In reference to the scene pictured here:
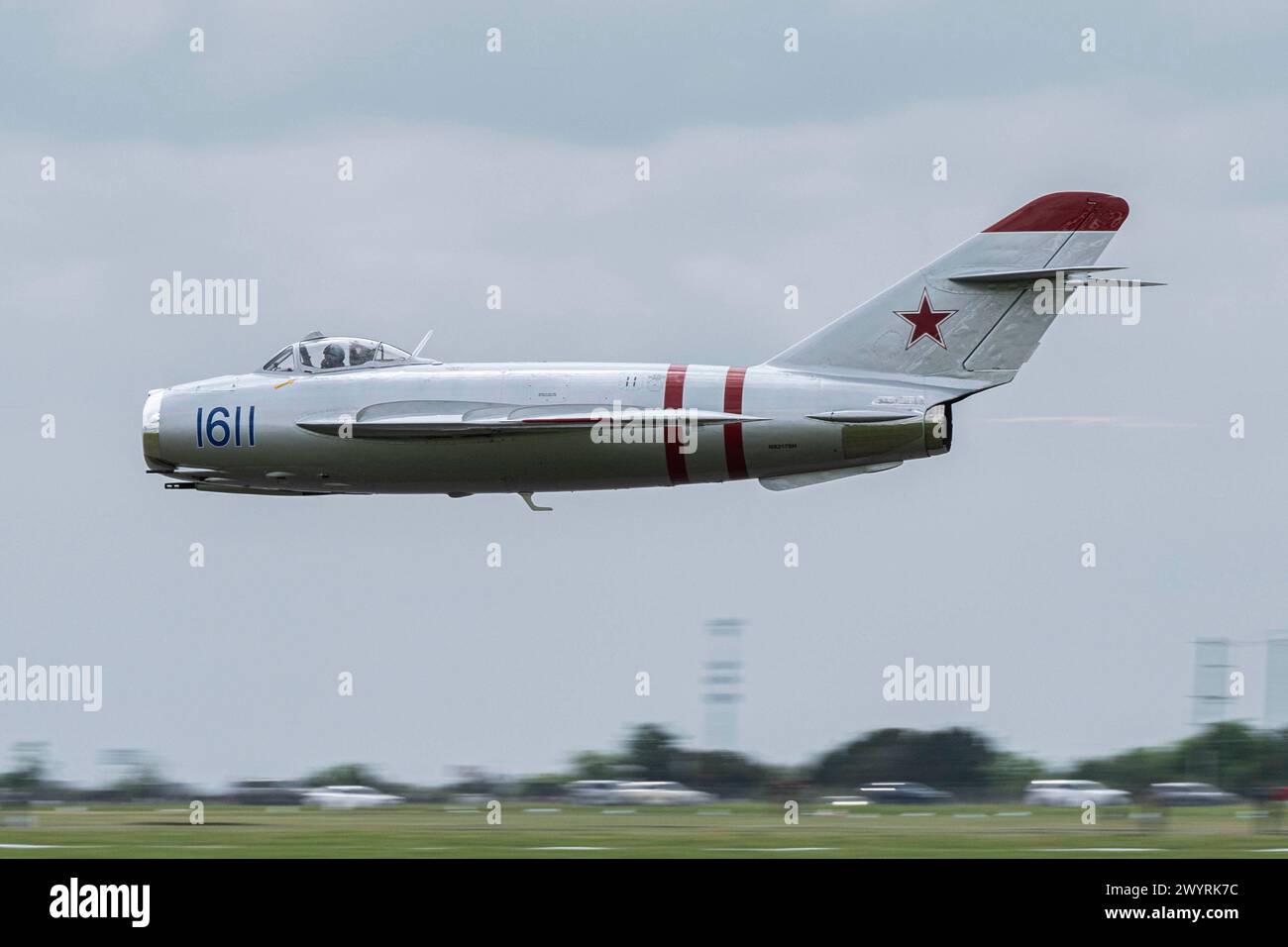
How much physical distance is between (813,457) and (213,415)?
1044cm

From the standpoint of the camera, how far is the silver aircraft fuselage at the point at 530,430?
31.6m

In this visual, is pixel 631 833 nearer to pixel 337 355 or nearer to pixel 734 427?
pixel 734 427

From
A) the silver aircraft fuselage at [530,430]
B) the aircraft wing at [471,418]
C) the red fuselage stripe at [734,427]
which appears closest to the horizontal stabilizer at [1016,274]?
the silver aircraft fuselage at [530,430]

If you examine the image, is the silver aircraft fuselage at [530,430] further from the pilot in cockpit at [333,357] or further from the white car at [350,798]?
the white car at [350,798]

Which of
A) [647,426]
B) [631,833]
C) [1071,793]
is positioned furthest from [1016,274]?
[1071,793]

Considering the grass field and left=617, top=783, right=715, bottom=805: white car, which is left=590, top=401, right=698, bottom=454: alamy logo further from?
left=617, top=783, right=715, bottom=805: white car

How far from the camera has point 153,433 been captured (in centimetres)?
3412

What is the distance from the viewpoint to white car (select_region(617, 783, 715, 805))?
41031 millimetres

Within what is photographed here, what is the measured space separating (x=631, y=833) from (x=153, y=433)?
1086 centimetres
